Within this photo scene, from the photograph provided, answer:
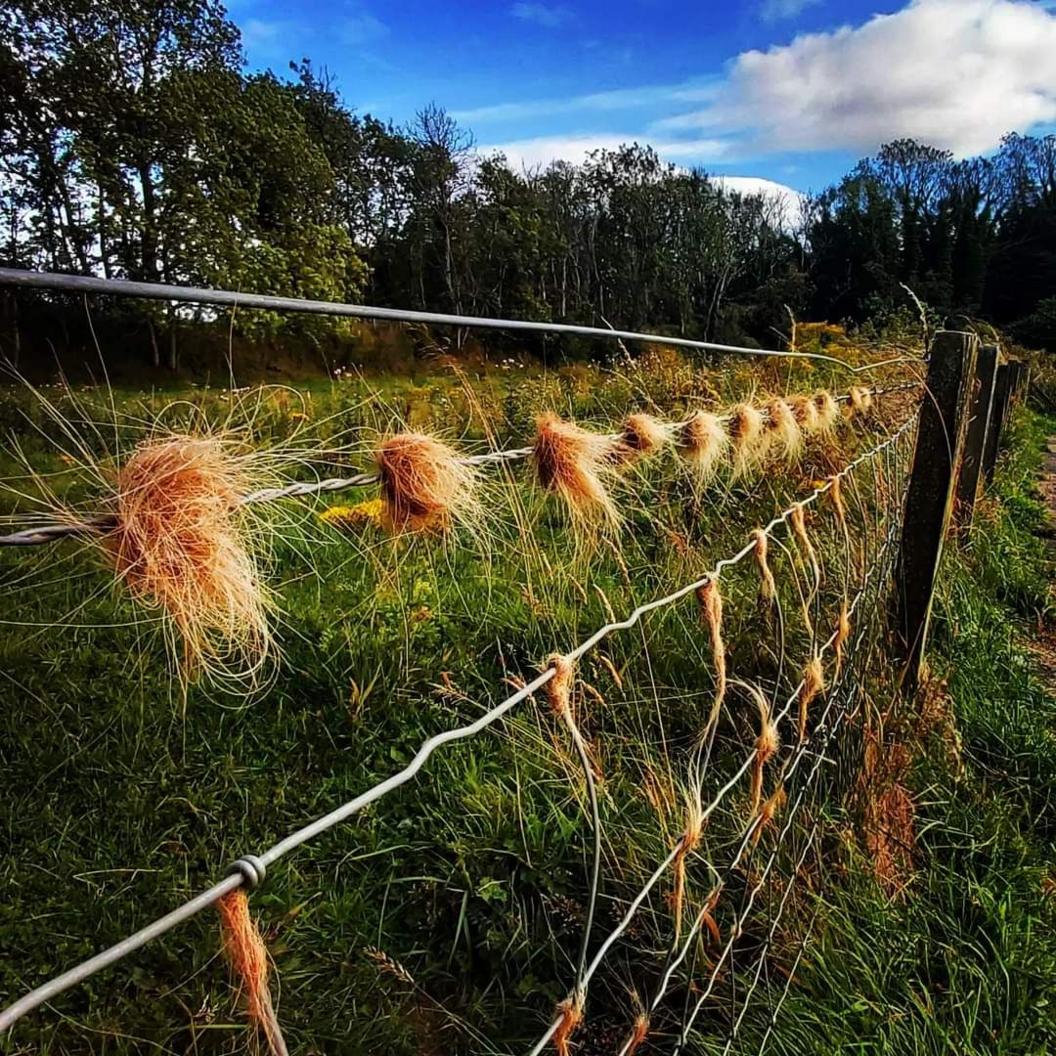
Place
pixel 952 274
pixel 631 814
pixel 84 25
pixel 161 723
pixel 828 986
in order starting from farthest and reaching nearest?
pixel 952 274
pixel 84 25
pixel 161 723
pixel 631 814
pixel 828 986

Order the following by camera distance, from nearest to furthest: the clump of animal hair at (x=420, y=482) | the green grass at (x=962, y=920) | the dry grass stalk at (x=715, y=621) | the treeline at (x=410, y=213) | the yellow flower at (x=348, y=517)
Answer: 1. the clump of animal hair at (x=420, y=482)
2. the dry grass stalk at (x=715, y=621)
3. the green grass at (x=962, y=920)
4. the yellow flower at (x=348, y=517)
5. the treeline at (x=410, y=213)

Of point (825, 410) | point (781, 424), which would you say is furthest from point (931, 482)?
point (825, 410)

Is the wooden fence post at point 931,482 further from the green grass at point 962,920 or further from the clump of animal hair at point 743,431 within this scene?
the clump of animal hair at point 743,431

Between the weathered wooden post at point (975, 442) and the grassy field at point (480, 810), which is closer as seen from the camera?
the grassy field at point (480, 810)

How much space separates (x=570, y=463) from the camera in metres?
1.26

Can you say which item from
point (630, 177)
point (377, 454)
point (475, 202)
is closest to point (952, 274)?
point (630, 177)

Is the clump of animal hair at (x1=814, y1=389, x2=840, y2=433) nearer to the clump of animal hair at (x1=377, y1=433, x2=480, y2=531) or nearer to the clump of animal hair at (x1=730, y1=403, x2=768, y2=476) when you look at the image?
the clump of animal hair at (x1=730, y1=403, x2=768, y2=476)

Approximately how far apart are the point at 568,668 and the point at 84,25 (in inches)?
817

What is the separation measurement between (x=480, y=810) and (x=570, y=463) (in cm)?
110

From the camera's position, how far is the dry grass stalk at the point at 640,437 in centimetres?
147

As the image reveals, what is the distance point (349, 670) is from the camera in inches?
102

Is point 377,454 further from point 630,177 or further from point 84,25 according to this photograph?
point 630,177

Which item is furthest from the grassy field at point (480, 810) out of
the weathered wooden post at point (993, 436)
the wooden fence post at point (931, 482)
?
the weathered wooden post at point (993, 436)

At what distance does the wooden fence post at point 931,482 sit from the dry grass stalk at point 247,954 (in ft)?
6.56
